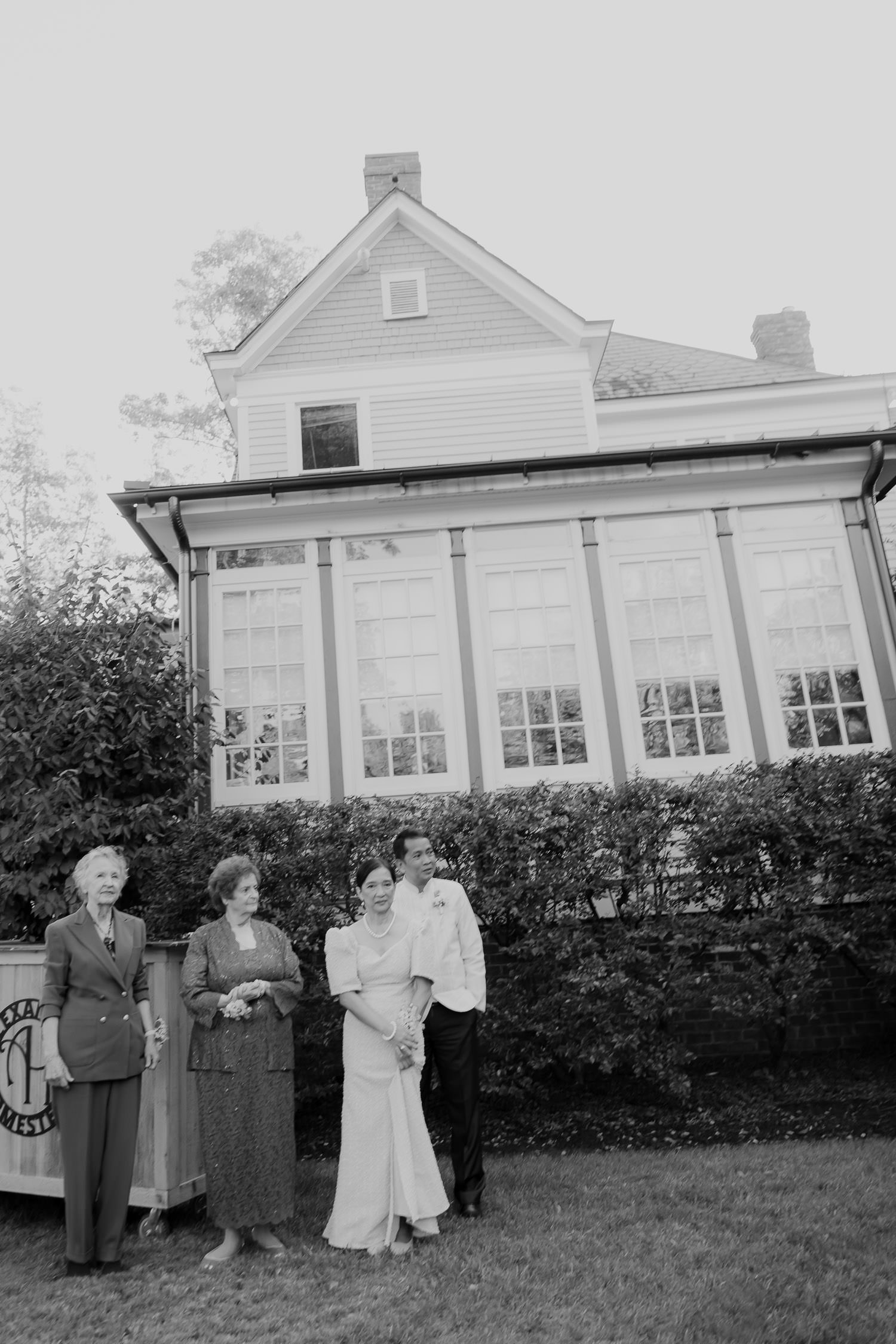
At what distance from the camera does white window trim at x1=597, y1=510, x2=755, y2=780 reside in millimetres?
8844

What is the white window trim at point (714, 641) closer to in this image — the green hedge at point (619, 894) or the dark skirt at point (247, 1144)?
the green hedge at point (619, 894)

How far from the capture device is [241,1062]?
14.2ft

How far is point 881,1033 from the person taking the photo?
7.72 meters

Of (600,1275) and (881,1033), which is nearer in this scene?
(600,1275)

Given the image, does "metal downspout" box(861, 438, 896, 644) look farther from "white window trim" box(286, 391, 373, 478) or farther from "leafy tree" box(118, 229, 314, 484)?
"leafy tree" box(118, 229, 314, 484)

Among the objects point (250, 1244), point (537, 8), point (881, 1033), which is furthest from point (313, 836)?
point (537, 8)

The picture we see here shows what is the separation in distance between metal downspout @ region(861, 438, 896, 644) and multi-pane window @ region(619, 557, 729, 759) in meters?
1.61

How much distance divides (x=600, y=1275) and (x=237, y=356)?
1027cm

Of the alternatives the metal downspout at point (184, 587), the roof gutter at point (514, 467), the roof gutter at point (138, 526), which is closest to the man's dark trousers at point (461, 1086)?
the metal downspout at point (184, 587)

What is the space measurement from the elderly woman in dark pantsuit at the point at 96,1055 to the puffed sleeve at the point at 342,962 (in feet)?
2.78

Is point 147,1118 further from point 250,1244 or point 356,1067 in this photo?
point 356,1067

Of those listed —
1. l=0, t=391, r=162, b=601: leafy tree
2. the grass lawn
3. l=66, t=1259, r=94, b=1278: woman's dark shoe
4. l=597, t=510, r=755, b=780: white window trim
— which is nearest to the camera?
the grass lawn

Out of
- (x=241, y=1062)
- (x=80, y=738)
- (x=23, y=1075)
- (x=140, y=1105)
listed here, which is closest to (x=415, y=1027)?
(x=241, y=1062)

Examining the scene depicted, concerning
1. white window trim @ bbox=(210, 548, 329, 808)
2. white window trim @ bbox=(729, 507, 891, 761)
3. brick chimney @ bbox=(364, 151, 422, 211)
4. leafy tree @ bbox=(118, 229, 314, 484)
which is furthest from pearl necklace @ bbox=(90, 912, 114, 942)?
leafy tree @ bbox=(118, 229, 314, 484)
